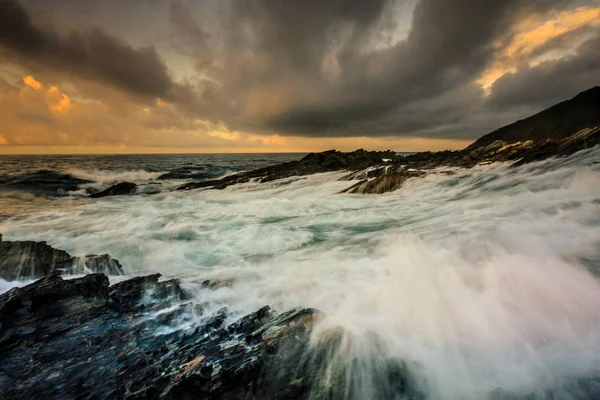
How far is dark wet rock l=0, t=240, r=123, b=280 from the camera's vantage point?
227 inches

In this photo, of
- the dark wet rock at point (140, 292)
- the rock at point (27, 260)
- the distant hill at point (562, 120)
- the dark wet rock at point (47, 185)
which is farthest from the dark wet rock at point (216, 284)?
the distant hill at point (562, 120)

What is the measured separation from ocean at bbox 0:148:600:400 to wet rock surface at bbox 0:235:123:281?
1.38 ft

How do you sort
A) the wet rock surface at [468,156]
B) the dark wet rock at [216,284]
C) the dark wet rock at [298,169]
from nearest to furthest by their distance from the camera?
the dark wet rock at [216,284] < the wet rock surface at [468,156] < the dark wet rock at [298,169]

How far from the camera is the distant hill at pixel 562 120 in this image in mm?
50594

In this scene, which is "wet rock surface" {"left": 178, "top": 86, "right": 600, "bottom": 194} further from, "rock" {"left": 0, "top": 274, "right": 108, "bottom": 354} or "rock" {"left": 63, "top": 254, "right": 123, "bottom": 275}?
"rock" {"left": 0, "top": 274, "right": 108, "bottom": 354}

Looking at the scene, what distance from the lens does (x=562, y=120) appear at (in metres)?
53.1

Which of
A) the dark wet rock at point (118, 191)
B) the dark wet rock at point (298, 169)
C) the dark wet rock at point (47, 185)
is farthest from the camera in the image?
the dark wet rock at point (298, 169)

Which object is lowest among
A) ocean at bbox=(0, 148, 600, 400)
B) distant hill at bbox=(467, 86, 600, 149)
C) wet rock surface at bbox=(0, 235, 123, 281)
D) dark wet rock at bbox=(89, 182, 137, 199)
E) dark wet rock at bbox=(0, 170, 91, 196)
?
ocean at bbox=(0, 148, 600, 400)

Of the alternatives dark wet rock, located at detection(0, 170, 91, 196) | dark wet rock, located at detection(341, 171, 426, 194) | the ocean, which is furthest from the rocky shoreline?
dark wet rock, located at detection(0, 170, 91, 196)

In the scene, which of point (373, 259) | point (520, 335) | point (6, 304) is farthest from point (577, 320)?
point (6, 304)

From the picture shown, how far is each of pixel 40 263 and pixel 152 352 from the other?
15.3ft

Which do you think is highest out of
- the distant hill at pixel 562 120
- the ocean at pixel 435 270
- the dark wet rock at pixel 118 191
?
the distant hill at pixel 562 120

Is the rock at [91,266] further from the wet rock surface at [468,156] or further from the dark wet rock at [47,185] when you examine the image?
the dark wet rock at [47,185]

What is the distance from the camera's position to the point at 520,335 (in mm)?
3395
